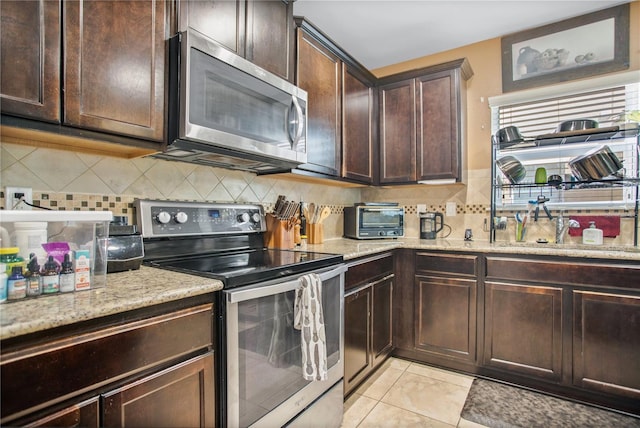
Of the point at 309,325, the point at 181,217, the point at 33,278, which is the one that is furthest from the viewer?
the point at 181,217

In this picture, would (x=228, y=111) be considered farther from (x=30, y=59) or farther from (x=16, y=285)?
(x=16, y=285)

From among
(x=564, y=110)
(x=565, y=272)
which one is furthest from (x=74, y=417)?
(x=564, y=110)

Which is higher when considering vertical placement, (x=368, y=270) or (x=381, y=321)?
(x=368, y=270)

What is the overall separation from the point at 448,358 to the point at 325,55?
2261 mm

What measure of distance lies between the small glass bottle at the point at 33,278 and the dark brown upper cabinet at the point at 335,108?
1415 mm

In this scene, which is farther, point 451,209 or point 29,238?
point 451,209

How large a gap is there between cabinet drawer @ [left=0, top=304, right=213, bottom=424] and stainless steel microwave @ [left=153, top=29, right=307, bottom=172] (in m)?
0.72

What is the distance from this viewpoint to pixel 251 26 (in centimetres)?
163

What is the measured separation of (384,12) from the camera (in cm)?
237

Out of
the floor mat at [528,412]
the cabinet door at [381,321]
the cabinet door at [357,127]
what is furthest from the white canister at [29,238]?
the floor mat at [528,412]

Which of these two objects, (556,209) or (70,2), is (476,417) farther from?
(70,2)

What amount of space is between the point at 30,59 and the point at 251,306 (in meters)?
1.03

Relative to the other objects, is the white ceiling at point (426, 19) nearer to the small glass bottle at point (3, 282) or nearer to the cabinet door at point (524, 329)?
the cabinet door at point (524, 329)

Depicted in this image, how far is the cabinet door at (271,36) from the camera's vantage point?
5.38ft
